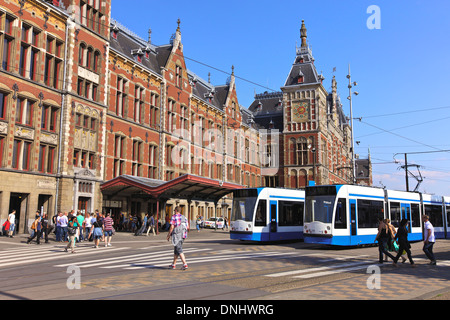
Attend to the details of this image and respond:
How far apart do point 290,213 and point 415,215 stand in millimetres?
7963

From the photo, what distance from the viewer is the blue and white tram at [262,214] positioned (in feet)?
69.8

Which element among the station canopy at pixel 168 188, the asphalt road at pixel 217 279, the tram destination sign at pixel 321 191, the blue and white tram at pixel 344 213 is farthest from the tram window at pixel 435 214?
the station canopy at pixel 168 188

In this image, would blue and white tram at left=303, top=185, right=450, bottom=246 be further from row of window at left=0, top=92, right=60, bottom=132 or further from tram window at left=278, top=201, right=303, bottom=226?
row of window at left=0, top=92, right=60, bottom=132

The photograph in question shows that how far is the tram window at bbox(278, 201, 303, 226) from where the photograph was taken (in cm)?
2251

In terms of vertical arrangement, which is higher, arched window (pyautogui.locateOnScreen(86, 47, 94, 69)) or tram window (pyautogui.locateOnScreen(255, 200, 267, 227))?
arched window (pyautogui.locateOnScreen(86, 47, 94, 69))

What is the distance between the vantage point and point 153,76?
37938 mm

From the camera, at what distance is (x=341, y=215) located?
18.9 metres

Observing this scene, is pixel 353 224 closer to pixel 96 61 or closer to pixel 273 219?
pixel 273 219

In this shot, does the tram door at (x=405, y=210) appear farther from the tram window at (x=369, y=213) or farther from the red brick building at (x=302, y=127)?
the red brick building at (x=302, y=127)

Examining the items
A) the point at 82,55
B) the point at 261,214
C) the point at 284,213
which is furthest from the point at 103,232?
the point at 82,55

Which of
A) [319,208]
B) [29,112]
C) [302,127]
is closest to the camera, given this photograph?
[319,208]

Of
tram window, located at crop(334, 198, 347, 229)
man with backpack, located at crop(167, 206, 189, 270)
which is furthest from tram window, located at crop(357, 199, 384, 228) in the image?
man with backpack, located at crop(167, 206, 189, 270)

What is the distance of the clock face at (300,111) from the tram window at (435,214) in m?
35.8

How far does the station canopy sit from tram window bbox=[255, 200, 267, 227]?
8.36 m
